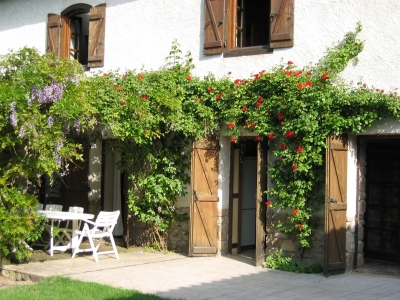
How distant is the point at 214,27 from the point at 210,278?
452 cm

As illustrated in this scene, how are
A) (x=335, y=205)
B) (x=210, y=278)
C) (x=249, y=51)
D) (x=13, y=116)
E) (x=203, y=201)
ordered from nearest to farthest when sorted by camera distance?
(x=13, y=116), (x=210, y=278), (x=335, y=205), (x=249, y=51), (x=203, y=201)

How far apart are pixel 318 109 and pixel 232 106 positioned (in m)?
1.55

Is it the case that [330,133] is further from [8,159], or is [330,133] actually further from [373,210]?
[8,159]

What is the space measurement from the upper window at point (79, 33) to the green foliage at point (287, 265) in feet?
18.0

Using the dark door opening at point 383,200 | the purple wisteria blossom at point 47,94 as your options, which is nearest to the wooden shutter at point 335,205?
the dark door opening at point 383,200

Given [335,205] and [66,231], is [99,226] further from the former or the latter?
[335,205]

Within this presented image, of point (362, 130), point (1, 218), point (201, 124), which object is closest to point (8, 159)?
point (1, 218)

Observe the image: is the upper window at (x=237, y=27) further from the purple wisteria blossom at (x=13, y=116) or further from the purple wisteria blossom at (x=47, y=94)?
the purple wisteria blossom at (x=13, y=116)

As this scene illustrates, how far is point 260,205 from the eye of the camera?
32.2 feet

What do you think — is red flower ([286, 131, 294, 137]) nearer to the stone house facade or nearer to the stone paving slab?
the stone house facade

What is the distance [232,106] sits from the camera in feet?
32.7

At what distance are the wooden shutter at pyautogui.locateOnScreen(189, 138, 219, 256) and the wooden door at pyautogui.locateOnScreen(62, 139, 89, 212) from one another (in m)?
3.20

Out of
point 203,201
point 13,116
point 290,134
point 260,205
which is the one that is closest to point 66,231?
point 203,201

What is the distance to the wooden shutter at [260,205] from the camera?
977 centimetres
